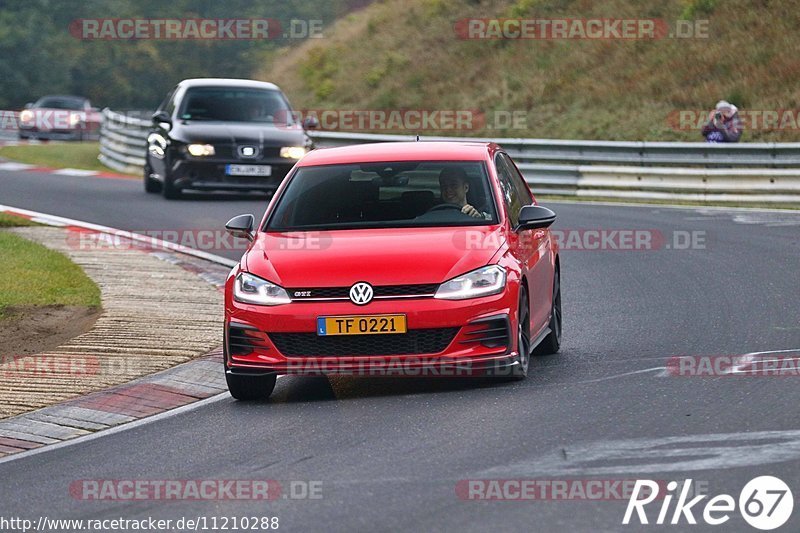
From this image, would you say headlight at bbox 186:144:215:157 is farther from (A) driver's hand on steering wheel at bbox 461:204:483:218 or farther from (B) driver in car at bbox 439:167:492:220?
(A) driver's hand on steering wheel at bbox 461:204:483:218

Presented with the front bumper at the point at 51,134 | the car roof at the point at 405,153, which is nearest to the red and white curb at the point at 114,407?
the car roof at the point at 405,153

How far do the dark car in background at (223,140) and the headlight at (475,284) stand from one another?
47.2 ft

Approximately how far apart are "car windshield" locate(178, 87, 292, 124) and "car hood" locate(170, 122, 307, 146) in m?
0.46

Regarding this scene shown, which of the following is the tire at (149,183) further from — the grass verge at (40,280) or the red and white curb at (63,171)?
the grass verge at (40,280)

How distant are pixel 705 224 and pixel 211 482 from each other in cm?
1490

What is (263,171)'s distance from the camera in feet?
77.7

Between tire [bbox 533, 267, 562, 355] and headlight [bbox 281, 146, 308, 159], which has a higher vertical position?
tire [bbox 533, 267, 562, 355]

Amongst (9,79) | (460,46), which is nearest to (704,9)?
(460,46)

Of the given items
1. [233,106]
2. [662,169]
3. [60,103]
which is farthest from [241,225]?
[60,103]

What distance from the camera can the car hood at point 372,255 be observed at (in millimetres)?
9336

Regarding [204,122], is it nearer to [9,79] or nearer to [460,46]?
[460,46]

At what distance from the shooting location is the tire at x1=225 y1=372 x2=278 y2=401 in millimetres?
9734

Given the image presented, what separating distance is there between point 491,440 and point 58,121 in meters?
44.2

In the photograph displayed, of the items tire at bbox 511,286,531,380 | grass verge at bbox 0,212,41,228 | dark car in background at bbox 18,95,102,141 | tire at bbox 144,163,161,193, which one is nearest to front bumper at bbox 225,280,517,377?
tire at bbox 511,286,531,380
